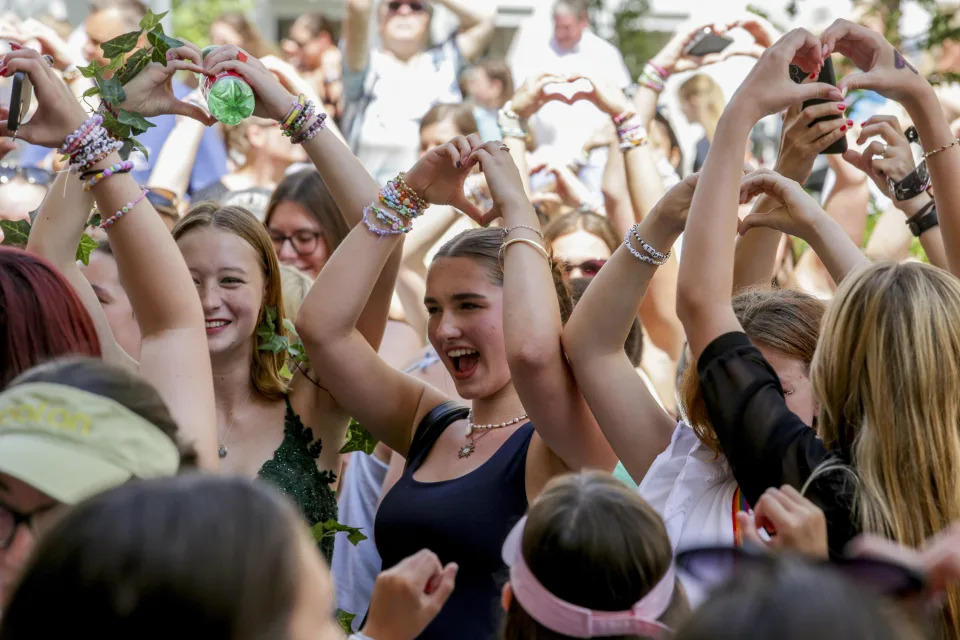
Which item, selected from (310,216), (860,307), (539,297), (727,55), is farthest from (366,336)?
(727,55)

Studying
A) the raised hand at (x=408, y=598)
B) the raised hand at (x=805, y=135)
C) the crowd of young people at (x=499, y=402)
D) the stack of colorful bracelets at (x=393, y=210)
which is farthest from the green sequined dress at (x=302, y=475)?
the raised hand at (x=805, y=135)

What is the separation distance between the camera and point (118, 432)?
160 centimetres

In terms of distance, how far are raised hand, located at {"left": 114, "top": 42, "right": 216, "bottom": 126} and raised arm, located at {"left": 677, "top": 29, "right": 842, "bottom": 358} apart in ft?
4.39

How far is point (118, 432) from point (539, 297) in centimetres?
137

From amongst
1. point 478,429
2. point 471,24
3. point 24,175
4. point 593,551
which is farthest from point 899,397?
point 471,24

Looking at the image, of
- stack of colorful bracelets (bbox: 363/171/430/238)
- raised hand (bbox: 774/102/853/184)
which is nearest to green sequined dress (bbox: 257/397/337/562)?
stack of colorful bracelets (bbox: 363/171/430/238)

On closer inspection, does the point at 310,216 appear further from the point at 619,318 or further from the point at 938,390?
the point at 938,390

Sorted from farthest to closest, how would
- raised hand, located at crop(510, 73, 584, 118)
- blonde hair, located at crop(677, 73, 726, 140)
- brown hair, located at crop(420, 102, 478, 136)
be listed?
1. blonde hair, located at crop(677, 73, 726, 140)
2. brown hair, located at crop(420, 102, 478, 136)
3. raised hand, located at crop(510, 73, 584, 118)

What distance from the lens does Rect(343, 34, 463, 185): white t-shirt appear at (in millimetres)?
6434

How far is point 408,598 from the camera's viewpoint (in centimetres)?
191

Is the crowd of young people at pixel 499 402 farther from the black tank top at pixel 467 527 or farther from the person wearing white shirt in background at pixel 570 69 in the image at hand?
the person wearing white shirt in background at pixel 570 69

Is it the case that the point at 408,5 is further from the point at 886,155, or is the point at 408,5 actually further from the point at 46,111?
the point at 46,111

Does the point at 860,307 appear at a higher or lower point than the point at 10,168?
higher

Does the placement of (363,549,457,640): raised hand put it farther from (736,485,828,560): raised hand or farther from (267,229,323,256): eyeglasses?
(267,229,323,256): eyeglasses
